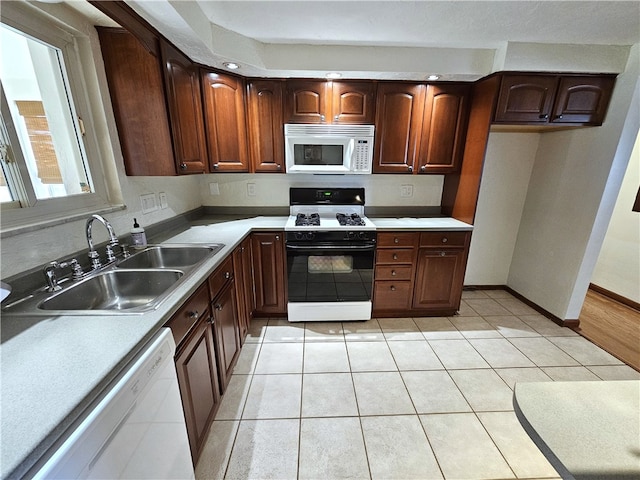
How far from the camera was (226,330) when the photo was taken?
65.8 inches

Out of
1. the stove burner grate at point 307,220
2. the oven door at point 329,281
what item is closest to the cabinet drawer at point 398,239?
the oven door at point 329,281

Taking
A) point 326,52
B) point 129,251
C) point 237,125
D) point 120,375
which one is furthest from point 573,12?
point 129,251

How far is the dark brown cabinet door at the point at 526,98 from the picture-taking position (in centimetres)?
202

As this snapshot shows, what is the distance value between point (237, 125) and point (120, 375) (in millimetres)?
1994

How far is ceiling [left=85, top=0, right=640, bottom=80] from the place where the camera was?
58.4 inches

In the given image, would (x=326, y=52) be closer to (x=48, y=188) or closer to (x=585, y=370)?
(x=48, y=188)

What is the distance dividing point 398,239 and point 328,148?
102 centimetres

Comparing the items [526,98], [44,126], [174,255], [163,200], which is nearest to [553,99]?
[526,98]

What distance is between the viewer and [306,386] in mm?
1754

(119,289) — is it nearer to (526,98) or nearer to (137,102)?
(137,102)

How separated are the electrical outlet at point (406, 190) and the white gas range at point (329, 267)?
23.9 inches

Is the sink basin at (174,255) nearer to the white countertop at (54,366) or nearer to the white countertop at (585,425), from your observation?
the white countertop at (54,366)

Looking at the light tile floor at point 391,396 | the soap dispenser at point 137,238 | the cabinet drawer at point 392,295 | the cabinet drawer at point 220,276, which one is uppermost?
the soap dispenser at point 137,238

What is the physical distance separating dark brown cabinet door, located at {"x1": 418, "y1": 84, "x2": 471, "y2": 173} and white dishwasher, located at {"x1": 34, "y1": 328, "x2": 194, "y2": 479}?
7.88ft
